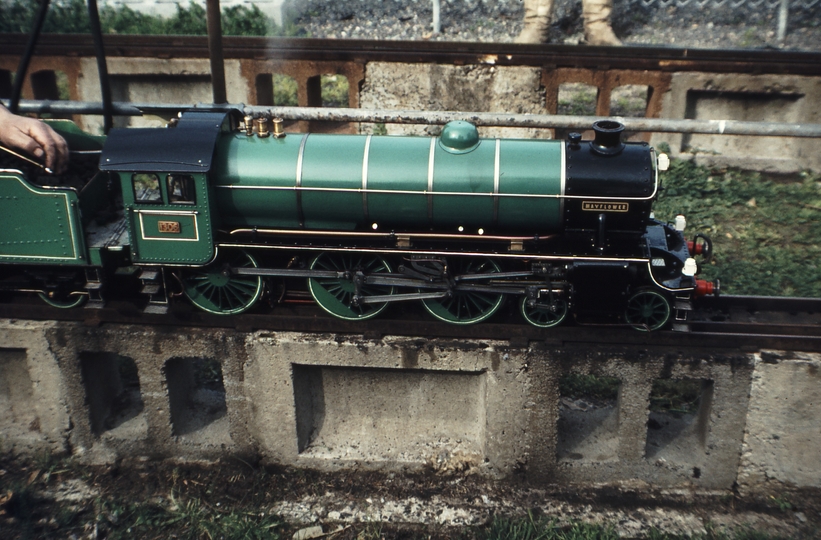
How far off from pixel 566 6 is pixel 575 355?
15.9m

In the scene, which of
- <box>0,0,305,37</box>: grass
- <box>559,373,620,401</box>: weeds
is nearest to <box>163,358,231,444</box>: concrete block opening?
<box>559,373,620,401</box>: weeds

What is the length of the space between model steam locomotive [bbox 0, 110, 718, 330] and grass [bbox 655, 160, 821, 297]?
4.35 m

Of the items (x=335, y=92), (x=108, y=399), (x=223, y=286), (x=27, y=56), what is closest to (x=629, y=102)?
(x=335, y=92)

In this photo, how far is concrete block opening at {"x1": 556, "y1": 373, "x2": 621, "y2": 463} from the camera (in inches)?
344

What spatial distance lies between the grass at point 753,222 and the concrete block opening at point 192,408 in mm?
7797

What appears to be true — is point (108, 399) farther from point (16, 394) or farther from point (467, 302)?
point (467, 302)

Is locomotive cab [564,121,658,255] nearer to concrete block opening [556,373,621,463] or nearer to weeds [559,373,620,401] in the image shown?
concrete block opening [556,373,621,463]

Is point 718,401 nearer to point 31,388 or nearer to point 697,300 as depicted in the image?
point 697,300

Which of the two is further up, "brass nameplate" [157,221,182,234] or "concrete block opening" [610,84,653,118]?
"concrete block opening" [610,84,653,118]

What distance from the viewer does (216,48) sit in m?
9.16

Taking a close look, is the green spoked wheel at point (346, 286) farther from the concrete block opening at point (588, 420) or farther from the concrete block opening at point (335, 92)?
the concrete block opening at point (335, 92)

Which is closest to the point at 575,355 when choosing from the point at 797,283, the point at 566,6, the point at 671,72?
the point at 797,283

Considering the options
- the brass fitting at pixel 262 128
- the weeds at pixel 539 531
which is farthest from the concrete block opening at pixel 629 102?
the weeds at pixel 539 531

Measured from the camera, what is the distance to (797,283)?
38.2 feet
